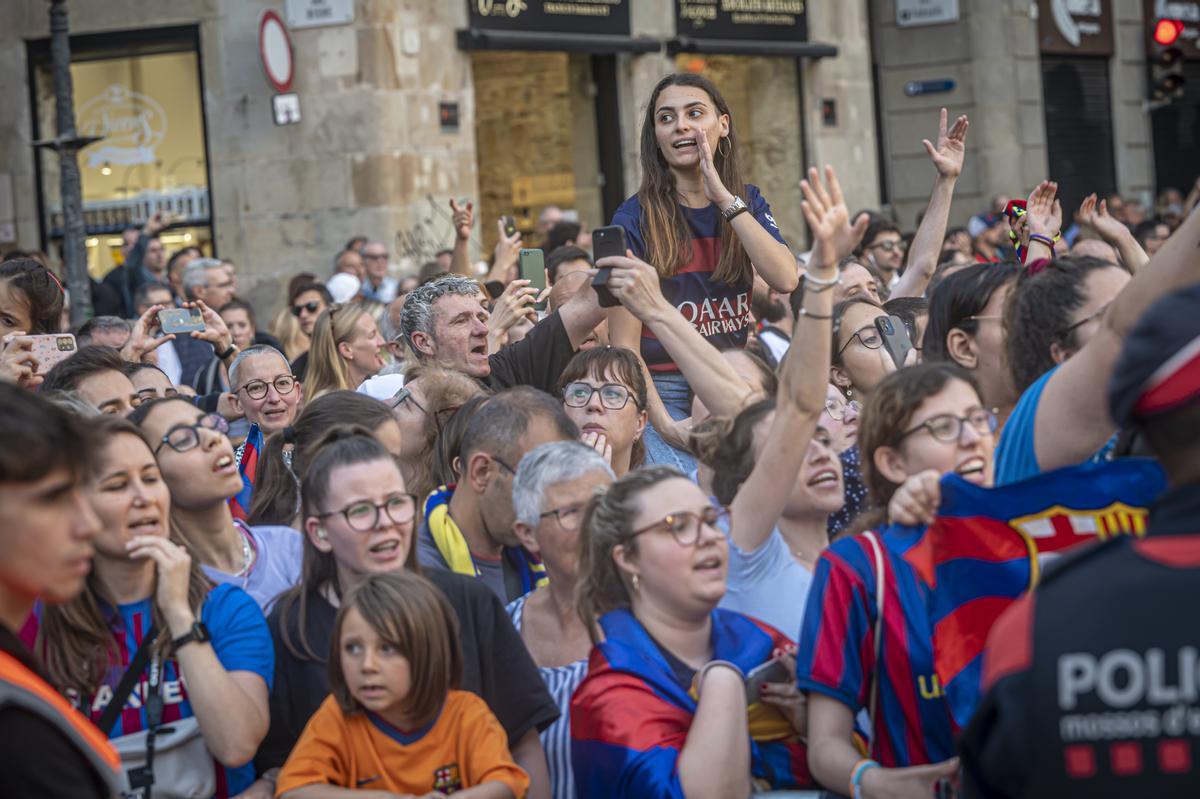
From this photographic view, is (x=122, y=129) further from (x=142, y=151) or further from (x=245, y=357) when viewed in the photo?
(x=245, y=357)

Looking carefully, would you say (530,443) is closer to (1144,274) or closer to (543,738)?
(543,738)

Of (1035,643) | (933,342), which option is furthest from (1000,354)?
(1035,643)

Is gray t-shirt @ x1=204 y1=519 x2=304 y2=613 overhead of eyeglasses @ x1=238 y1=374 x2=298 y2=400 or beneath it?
beneath

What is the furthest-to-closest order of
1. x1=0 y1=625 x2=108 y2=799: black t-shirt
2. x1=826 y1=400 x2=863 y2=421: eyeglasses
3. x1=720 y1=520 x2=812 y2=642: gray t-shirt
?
x1=826 y1=400 x2=863 y2=421: eyeglasses → x1=720 y1=520 x2=812 y2=642: gray t-shirt → x1=0 y1=625 x2=108 y2=799: black t-shirt

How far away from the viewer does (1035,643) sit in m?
2.43

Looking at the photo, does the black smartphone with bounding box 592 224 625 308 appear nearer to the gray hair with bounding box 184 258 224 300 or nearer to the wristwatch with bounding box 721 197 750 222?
the wristwatch with bounding box 721 197 750 222

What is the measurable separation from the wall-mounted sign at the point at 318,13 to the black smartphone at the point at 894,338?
10473mm

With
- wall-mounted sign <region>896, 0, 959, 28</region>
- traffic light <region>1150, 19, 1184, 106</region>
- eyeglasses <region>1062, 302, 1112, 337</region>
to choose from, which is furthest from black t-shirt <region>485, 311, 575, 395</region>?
wall-mounted sign <region>896, 0, 959, 28</region>

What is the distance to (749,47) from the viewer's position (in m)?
→ 19.1

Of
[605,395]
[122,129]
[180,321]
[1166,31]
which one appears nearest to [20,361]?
[180,321]

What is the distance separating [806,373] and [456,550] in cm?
142

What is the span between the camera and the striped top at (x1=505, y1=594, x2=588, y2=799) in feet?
14.6

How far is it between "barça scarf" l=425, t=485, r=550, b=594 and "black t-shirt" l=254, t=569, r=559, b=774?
65cm

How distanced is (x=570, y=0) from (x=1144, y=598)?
51.4ft
